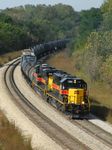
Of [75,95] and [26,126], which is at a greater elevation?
[75,95]

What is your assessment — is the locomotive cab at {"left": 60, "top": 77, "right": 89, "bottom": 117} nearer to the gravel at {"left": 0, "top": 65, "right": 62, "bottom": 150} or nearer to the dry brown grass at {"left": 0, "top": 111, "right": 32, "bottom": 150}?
the gravel at {"left": 0, "top": 65, "right": 62, "bottom": 150}

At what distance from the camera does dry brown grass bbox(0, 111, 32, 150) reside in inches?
921

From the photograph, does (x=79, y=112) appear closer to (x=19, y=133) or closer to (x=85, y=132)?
(x=85, y=132)

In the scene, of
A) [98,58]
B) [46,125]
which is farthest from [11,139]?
[98,58]

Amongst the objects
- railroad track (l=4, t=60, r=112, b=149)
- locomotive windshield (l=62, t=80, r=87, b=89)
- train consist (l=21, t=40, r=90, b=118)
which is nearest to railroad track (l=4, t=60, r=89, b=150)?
railroad track (l=4, t=60, r=112, b=149)

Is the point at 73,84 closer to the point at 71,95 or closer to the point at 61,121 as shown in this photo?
the point at 71,95

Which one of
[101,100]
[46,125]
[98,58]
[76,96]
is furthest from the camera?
[98,58]

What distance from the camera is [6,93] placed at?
45469 mm

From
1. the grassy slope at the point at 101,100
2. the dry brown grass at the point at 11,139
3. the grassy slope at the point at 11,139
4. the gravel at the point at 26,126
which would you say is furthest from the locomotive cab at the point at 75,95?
the dry brown grass at the point at 11,139

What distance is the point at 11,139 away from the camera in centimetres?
2523

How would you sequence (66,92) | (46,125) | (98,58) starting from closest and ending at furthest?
1. (46,125)
2. (66,92)
3. (98,58)

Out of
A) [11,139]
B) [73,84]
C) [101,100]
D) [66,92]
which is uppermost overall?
[73,84]

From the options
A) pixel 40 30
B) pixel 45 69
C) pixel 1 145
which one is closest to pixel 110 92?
pixel 45 69

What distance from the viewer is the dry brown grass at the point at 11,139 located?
23391mm
